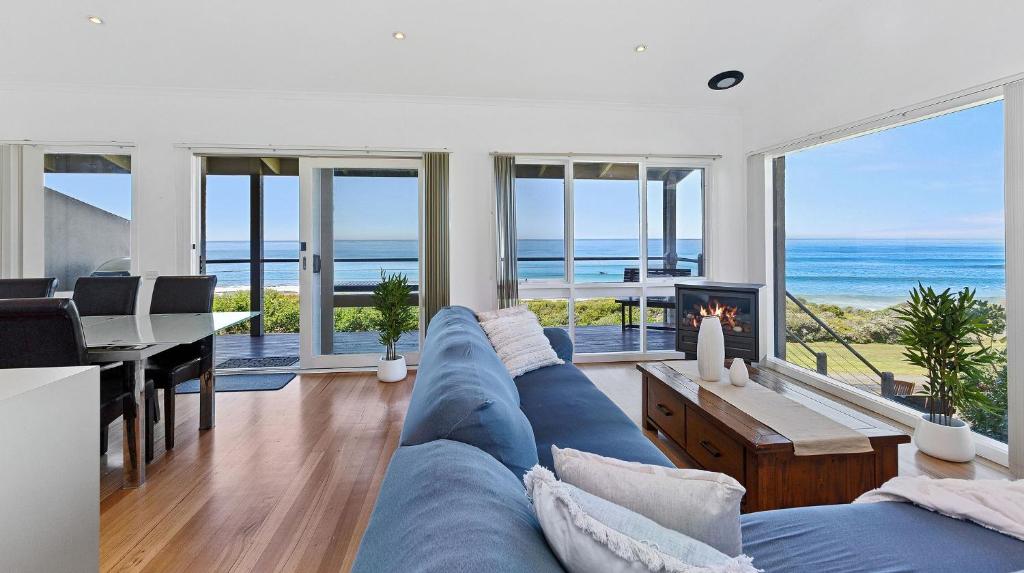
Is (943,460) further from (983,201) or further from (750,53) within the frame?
(750,53)

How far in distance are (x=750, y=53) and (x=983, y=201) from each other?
1982mm

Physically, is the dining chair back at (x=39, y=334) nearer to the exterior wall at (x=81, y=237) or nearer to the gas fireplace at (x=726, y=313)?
the exterior wall at (x=81, y=237)

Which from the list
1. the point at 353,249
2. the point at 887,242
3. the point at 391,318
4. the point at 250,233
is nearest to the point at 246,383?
the point at 391,318

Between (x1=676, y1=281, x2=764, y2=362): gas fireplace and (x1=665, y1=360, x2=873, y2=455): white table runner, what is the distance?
1856 millimetres

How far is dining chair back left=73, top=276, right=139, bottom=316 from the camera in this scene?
328cm

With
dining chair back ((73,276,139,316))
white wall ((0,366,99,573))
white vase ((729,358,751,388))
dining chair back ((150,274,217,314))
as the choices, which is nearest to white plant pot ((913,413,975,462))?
white vase ((729,358,751,388))

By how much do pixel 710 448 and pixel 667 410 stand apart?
46cm

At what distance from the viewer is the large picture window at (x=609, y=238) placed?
4.82m

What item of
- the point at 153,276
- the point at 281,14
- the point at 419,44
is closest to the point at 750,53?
the point at 419,44

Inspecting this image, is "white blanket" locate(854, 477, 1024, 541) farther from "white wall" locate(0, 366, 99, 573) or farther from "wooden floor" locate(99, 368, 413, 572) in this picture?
"white wall" locate(0, 366, 99, 573)

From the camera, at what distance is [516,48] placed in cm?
389

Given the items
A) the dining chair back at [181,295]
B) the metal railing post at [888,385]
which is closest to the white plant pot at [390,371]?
the dining chair back at [181,295]

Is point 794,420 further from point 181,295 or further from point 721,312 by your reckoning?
point 181,295

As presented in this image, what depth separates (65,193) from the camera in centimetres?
434
